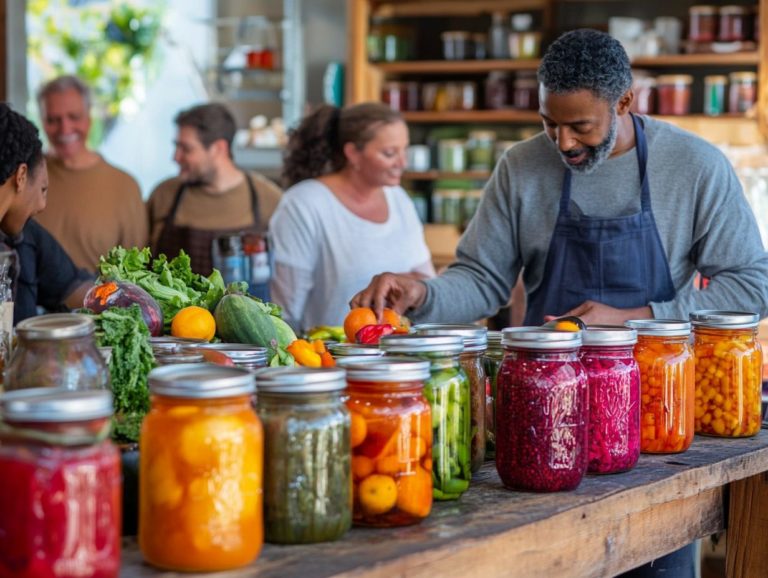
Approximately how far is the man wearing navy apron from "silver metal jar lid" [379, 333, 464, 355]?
86cm

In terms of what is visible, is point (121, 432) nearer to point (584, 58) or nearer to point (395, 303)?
point (395, 303)

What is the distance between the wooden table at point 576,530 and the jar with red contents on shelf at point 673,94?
14.8 feet

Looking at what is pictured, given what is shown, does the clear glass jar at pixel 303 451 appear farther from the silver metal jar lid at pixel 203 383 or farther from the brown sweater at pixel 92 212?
the brown sweater at pixel 92 212

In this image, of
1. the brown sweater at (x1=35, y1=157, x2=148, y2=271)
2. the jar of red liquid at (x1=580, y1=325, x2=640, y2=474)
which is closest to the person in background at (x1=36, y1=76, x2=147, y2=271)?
the brown sweater at (x1=35, y1=157, x2=148, y2=271)

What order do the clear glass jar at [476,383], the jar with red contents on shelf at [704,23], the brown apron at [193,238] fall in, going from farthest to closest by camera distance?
the jar with red contents on shelf at [704,23] < the brown apron at [193,238] < the clear glass jar at [476,383]

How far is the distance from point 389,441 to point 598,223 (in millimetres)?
1417

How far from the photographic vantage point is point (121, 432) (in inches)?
56.7

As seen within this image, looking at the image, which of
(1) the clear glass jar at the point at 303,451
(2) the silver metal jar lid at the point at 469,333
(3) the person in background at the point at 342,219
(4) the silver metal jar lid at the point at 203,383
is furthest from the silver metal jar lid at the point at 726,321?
(3) the person in background at the point at 342,219

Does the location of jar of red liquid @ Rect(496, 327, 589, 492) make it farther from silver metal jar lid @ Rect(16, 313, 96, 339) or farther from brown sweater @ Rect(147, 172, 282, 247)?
brown sweater @ Rect(147, 172, 282, 247)

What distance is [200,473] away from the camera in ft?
A: 3.92

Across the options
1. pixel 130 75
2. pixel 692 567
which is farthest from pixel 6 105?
pixel 130 75

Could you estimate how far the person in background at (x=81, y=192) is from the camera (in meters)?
4.73

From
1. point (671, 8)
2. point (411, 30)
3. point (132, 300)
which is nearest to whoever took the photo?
point (132, 300)

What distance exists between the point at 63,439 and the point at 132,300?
83 centimetres
